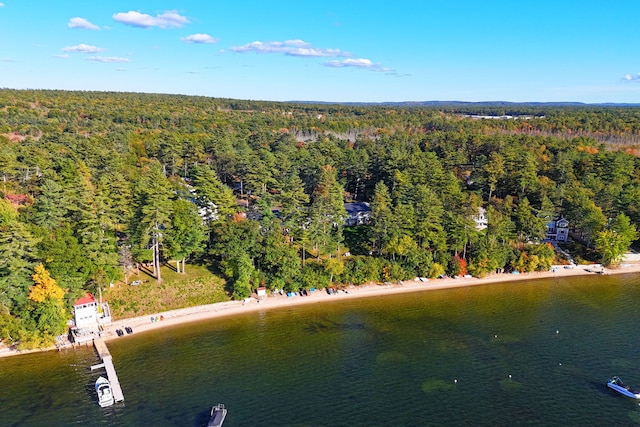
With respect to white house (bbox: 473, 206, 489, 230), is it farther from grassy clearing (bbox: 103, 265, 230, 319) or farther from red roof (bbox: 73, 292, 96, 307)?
red roof (bbox: 73, 292, 96, 307)

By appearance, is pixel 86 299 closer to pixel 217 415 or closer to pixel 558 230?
pixel 217 415

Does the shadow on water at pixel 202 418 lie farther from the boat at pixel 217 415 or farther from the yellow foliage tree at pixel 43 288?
the yellow foliage tree at pixel 43 288

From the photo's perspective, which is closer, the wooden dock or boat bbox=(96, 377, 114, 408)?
boat bbox=(96, 377, 114, 408)

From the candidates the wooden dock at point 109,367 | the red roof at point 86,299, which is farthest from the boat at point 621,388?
the red roof at point 86,299

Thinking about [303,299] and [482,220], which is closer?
[303,299]

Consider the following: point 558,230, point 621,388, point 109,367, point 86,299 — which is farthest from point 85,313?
point 558,230

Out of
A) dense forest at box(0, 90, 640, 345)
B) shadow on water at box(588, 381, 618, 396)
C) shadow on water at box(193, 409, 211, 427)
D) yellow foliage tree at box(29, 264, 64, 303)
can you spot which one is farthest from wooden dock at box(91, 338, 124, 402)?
shadow on water at box(588, 381, 618, 396)

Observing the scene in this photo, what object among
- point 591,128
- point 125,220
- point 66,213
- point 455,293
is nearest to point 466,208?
point 455,293
